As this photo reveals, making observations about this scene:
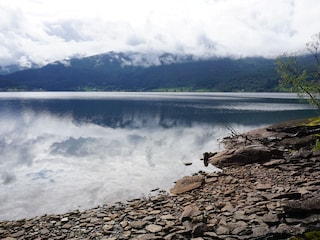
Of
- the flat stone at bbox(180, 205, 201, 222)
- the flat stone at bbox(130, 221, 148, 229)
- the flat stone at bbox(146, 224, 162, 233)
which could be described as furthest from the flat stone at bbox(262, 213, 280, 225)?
the flat stone at bbox(130, 221, 148, 229)

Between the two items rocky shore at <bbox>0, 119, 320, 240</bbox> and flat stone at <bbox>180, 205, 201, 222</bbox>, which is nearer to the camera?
rocky shore at <bbox>0, 119, 320, 240</bbox>

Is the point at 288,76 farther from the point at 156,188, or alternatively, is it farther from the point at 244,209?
the point at 244,209

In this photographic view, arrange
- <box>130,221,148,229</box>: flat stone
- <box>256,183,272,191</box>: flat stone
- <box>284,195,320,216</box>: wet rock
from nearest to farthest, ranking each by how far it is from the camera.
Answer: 1. <box>284,195,320,216</box>: wet rock
2. <box>130,221,148,229</box>: flat stone
3. <box>256,183,272,191</box>: flat stone

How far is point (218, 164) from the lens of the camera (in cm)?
4316

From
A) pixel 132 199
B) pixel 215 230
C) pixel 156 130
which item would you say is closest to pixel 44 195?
pixel 132 199

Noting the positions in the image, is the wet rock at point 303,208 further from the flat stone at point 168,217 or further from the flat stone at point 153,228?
the flat stone at point 153,228

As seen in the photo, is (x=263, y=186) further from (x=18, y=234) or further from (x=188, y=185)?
(x=18, y=234)

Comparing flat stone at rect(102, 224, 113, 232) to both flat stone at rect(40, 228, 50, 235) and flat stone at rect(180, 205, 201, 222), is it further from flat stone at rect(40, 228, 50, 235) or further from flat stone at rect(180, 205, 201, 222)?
flat stone at rect(180, 205, 201, 222)

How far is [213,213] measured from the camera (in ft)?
75.8

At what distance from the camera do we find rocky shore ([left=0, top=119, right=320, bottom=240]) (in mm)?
18562

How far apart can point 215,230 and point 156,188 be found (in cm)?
1407

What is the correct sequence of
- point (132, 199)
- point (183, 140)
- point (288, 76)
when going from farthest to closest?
point (183, 140)
point (288, 76)
point (132, 199)

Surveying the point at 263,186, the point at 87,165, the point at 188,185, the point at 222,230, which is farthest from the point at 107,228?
the point at 87,165

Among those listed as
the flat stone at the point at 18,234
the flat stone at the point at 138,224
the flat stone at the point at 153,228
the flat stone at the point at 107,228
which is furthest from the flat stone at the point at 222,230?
the flat stone at the point at 18,234
